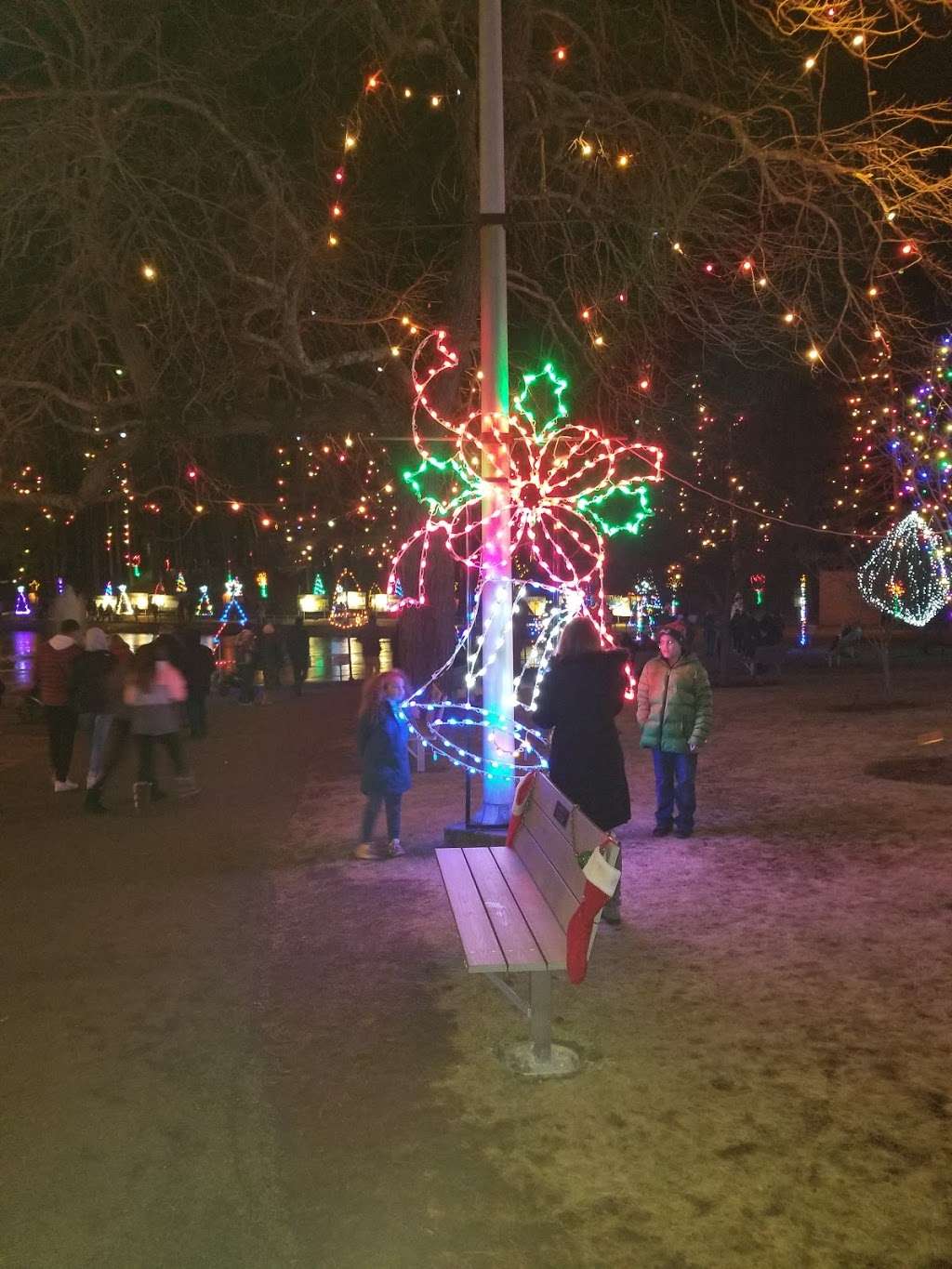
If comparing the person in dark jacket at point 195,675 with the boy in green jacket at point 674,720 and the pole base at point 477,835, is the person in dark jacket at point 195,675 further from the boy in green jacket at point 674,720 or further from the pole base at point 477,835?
the boy in green jacket at point 674,720

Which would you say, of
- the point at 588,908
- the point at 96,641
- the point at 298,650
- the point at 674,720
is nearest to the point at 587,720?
the point at 674,720

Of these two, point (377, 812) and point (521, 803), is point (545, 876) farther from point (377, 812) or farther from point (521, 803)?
point (377, 812)

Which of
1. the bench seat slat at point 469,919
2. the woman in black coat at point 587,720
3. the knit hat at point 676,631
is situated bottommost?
the bench seat slat at point 469,919

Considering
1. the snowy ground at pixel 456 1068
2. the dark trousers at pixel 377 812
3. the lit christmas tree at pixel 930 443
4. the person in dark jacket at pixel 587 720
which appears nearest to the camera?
the snowy ground at pixel 456 1068

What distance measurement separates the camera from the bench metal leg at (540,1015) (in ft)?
16.1

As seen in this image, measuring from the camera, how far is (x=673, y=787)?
922 centimetres

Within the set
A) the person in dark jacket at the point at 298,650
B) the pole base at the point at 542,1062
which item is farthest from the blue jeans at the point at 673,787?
the person in dark jacket at the point at 298,650

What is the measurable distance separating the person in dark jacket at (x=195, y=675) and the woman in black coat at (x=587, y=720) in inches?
375

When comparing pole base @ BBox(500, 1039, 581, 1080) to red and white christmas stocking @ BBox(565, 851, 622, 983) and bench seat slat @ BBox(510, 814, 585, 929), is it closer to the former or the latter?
red and white christmas stocking @ BBox(565, 851, 622, 983)

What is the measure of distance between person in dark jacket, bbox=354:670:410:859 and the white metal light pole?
2.28 feet

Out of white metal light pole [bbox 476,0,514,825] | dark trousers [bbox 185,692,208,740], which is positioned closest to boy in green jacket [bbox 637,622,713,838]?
white metal light pole [bbox 476,0,514,825]

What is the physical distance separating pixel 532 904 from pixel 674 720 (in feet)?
11.4

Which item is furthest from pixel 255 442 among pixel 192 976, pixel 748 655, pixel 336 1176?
pixel 336 1176

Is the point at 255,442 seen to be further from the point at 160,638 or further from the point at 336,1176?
the point at 336,1176
